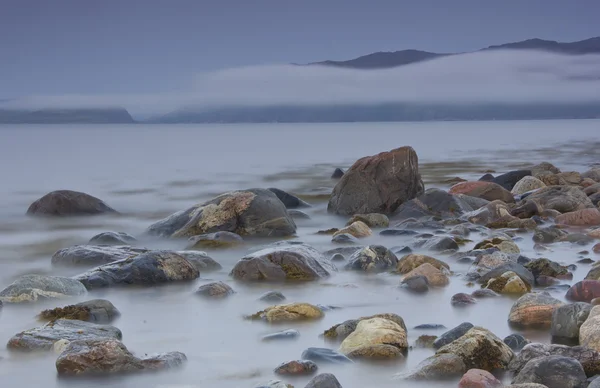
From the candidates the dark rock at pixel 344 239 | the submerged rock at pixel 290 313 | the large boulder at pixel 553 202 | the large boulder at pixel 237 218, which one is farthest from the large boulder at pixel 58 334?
the large boulder at pixel 553 202

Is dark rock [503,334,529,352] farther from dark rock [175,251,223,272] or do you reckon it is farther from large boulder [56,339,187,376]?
dark rock [175,251,223,272]

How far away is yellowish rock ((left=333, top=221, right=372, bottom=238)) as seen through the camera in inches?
510

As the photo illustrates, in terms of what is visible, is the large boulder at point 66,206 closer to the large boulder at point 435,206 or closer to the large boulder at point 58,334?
the large boulder at point 435,206

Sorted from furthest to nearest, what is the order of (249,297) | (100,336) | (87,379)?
(249,297)
(100,336)
(87,379)

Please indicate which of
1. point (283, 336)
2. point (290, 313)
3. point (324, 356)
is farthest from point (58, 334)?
point (324, 356)

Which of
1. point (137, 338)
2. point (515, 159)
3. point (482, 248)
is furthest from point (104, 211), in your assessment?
point (515, 159)

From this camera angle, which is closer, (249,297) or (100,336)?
(100,336)

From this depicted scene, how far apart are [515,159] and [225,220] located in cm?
2861

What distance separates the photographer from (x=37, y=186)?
28.4 metres

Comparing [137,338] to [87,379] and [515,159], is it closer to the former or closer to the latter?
[87,379]

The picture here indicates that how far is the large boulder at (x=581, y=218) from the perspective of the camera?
13906 millimetres

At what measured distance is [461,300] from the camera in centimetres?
827

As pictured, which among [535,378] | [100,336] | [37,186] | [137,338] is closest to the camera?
[535,378]

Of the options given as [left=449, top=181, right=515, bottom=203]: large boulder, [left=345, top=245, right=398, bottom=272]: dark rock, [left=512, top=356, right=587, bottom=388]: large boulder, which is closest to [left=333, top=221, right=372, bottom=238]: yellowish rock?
[left=345, top=245, right=398, bottom=272]: dark rock
